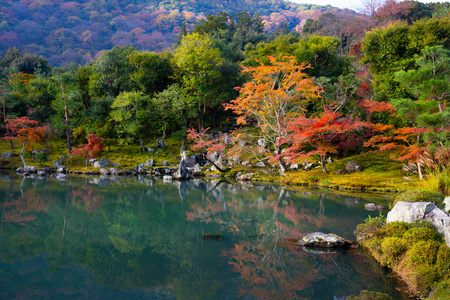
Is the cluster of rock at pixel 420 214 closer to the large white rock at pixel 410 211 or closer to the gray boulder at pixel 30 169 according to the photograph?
the large white rock at pixel 410 211

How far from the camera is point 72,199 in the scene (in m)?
11.4

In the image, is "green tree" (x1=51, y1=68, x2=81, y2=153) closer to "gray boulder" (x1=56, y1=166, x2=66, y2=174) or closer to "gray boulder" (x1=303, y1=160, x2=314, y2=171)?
"gray boulder" (x1=56, y1=166, x2=66, y2=174)

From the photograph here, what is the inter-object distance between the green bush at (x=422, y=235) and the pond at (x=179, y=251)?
752mm

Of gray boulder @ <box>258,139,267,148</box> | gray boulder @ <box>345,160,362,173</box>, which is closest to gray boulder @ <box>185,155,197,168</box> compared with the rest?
gray boulder @ <box>258,139,267,148</box>

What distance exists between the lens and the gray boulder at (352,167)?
15555mm

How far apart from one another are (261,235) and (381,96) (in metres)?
14.2

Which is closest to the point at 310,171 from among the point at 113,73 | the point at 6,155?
the point at 113,73

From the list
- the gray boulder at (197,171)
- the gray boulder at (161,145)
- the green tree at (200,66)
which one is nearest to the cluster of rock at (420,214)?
the gray boulder at (197,171)

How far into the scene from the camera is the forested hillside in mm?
58875

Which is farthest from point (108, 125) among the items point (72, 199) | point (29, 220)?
point (29, 220)

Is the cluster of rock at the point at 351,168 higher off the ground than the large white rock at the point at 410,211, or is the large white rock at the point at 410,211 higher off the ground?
the large white rock at the point at 410,211

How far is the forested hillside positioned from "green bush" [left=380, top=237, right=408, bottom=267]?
52.0m

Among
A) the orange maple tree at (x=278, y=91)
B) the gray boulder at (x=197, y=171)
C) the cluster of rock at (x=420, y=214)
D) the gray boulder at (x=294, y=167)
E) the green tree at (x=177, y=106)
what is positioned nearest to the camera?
the cluster of rock at (x=420, y=214)

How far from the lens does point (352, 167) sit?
51.5 feet
